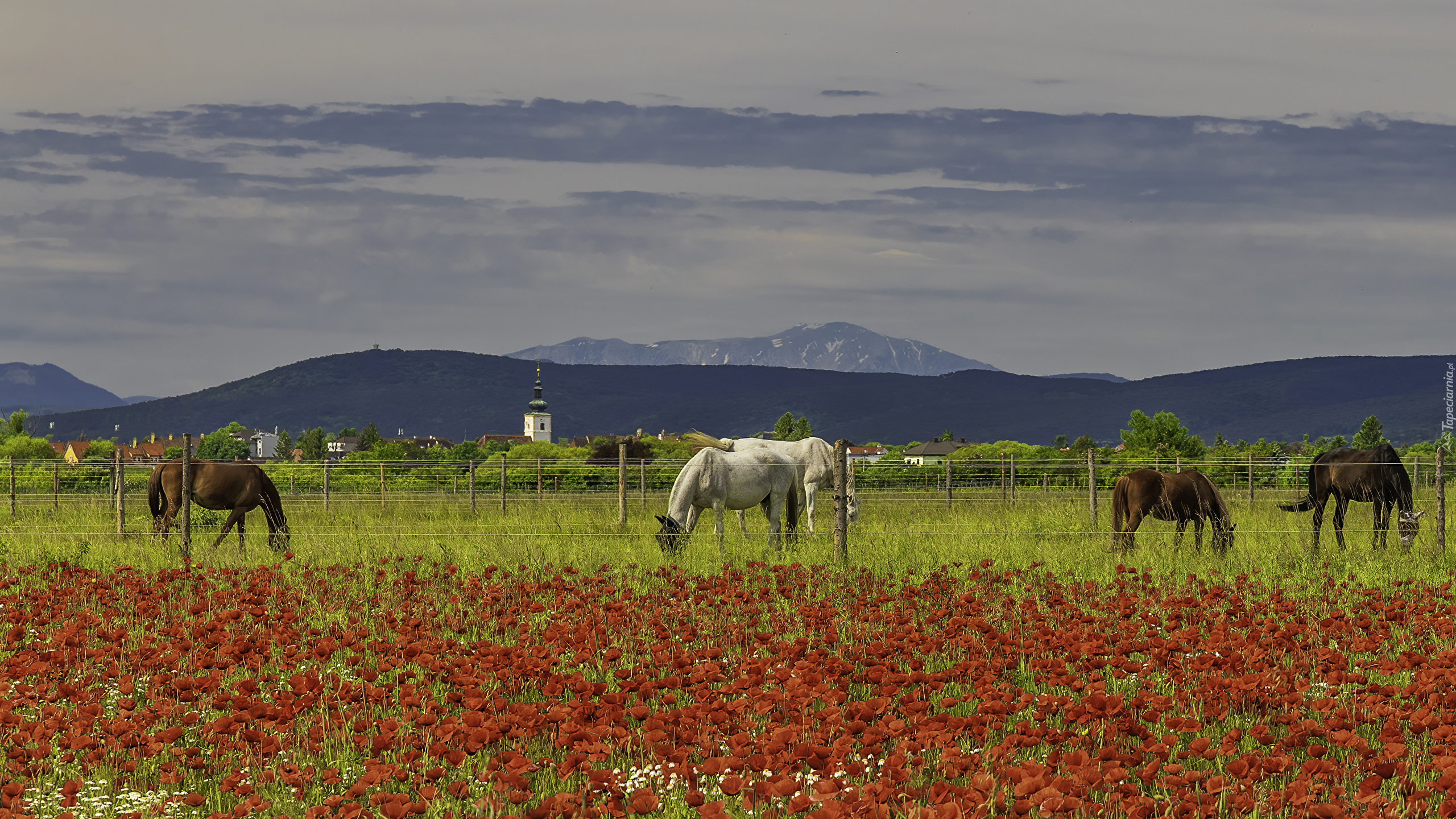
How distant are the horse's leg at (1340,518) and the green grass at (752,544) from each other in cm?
28

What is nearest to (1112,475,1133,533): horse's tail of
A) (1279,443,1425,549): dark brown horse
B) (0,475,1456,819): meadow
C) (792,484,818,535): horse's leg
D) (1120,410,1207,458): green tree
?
(1279,443,1425,549): dark brown horse

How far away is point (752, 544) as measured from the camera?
15000mm

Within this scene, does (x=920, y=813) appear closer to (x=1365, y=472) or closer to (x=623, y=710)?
(x=623, y=710)

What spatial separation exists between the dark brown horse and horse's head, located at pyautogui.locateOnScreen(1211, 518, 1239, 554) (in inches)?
57.5

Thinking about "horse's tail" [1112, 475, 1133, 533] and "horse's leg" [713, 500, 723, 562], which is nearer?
"horse's leg" [713, 500, 723, 562]

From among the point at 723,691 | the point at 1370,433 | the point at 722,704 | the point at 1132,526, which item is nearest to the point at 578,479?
the point at 1132,526

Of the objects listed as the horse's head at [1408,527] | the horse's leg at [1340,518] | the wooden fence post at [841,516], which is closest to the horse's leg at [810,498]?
the wooden fence post at [841,516]

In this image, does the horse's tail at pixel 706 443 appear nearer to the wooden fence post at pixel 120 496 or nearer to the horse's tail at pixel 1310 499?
the horse's tail at pixel 1310 499

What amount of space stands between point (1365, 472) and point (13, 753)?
16.3 m

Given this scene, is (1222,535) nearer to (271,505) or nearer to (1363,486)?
(1363,486)

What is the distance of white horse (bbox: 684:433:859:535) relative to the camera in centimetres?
1770

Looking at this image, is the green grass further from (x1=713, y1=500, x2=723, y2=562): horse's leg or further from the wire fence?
the wire fence

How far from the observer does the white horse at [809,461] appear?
17703 millimetres

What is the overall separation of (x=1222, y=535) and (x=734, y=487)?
617 cm
